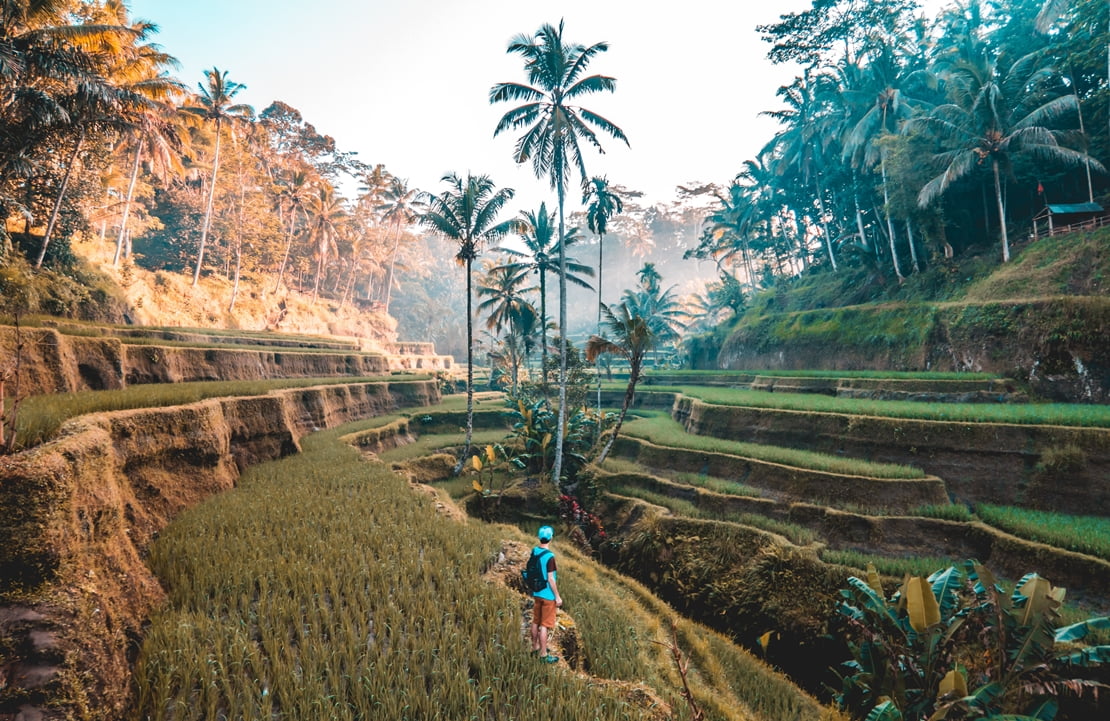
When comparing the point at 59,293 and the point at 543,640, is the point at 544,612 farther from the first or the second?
the point at 59,293

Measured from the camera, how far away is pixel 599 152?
56.1ft

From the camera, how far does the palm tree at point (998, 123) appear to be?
2002cm

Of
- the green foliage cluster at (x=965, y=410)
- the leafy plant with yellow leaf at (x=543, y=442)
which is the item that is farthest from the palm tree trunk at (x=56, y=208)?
the green foliage cluster at (x=965, y=410)

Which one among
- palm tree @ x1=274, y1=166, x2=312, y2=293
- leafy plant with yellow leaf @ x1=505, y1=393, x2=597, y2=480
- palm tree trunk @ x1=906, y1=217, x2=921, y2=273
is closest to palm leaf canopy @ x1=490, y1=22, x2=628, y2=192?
leafy plant with yellow leaf @ x1=505, y1=393, x2=597, y2=480

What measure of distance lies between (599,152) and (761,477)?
13961 mm

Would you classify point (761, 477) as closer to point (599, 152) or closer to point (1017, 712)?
point (1017, 712)

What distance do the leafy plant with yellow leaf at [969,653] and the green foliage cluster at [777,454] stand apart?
178 inches

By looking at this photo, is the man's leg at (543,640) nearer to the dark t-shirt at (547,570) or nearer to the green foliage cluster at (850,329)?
the dark t-shirt at (547,570)

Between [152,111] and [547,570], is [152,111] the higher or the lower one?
the higher one

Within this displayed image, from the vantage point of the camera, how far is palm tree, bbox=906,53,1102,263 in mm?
20016

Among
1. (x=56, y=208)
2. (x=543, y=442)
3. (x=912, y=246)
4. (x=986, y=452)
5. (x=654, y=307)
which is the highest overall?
(x=56, y=208)

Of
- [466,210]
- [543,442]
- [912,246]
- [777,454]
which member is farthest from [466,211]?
[912,246]

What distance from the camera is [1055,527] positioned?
29.6ft

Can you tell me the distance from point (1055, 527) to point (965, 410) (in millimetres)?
5153
